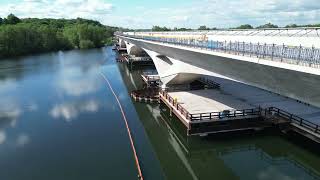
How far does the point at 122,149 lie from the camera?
87.2 ft

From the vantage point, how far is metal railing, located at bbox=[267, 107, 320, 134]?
2515 centimetres

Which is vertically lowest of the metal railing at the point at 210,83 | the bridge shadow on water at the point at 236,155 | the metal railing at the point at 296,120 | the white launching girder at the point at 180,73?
the bridge shadow on water at the point at 236,155

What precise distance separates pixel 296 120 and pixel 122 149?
14.6 meters

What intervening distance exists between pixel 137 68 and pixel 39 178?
54476 millimetres

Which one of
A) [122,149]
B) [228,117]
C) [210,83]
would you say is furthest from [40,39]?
[228,117]

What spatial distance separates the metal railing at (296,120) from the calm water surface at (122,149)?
1.63 meters

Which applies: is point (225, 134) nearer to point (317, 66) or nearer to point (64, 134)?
point (317, 66)

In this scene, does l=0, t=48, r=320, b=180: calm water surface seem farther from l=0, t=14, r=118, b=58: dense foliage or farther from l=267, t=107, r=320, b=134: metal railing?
l=0, t=14, r=118, b=58: dense foliage

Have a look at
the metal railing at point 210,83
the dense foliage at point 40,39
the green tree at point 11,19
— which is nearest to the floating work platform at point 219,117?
the metal railing at point 210,83

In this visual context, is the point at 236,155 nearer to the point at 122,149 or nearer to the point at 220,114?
the point at 220,114

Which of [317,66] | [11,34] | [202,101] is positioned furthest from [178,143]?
[11,34]

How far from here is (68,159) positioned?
2488cm

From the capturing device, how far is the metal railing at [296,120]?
25.1m

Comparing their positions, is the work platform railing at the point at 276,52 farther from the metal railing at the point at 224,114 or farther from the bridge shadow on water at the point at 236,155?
the bridge shadow on water at the point at 236,155
